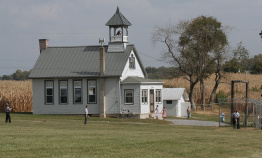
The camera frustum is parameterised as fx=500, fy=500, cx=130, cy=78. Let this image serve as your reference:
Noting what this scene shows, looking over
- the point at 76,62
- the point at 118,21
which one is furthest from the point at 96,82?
the point at 118,21

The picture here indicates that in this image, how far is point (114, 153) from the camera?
733 inches

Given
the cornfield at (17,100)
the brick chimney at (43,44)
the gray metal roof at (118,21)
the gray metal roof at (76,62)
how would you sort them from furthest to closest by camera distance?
the cornfield at (17,100) → the brick chimney at (43,44) → the gray metal roof at (118,21) → the gray metal roof at (76,62)

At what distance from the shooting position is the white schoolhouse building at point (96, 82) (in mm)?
47906

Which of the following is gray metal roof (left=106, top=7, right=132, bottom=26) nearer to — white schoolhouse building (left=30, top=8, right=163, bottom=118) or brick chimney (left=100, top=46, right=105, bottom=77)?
white schoolhouse building (left=30, top=8, right=163, bottom=118)

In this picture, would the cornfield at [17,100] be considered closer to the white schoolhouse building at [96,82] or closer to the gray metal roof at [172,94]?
the white schoolhouse building at [96,82]

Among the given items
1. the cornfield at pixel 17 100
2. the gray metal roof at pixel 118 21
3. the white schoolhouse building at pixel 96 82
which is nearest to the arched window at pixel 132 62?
the white schoolhouse building at pixel 96 82

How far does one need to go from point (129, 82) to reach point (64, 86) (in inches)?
260

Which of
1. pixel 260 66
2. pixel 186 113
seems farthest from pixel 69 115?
pixel 260 66

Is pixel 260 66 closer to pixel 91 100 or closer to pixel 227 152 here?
pixel 91 100

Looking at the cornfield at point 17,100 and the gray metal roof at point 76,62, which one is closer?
the gray metal roof at point 76,62

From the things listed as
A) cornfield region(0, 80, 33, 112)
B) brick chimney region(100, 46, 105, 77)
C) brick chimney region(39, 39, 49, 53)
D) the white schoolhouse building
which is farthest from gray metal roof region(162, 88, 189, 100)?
cornfield region(0, 80, 33, 112)

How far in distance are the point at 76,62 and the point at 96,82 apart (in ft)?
11.9

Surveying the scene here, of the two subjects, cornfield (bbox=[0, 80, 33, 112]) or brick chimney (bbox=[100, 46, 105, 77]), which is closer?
brick chimney (bbox=[100, 46, 105, 77])

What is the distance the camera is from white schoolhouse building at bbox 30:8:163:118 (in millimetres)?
47906
